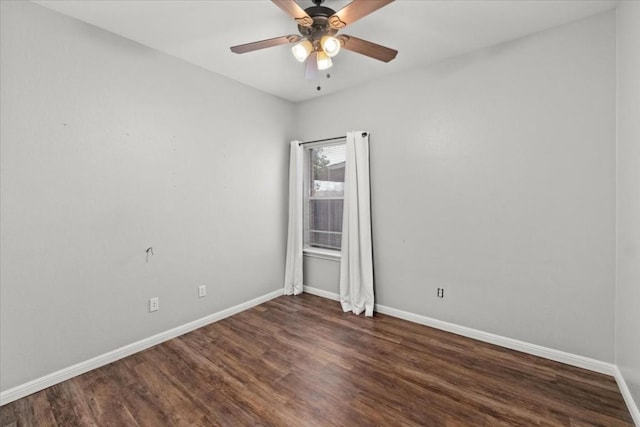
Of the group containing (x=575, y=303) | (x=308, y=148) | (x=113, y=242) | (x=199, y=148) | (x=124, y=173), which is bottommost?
(x=575, y=303)

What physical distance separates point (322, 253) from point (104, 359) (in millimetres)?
2407

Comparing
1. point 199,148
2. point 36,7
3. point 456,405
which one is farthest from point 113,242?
point 456,405

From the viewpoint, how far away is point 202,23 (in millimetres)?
2162

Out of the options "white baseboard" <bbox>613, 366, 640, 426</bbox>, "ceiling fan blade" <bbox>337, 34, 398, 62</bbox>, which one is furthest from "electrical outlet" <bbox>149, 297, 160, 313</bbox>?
"white baseboard" <bbox>613, 366, 640, 426</bbox>

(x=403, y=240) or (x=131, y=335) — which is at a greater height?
(x=403, y=240)

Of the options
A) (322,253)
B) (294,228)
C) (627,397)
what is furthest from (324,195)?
(627,397)

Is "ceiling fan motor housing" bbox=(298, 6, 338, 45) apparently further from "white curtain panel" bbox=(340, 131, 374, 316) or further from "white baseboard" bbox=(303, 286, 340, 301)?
"white baseboard" bbox=(303, 286, 340, 301)

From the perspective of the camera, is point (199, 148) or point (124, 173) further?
point (199, 148)

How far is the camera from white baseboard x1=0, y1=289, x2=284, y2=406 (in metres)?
1.88

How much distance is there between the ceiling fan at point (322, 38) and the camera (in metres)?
1.64

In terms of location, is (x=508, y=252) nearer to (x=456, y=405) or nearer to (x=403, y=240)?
(x=403, y=240)

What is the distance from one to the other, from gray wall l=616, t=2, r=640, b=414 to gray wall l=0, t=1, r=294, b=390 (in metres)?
3.26

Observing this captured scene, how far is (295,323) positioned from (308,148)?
2.31 m

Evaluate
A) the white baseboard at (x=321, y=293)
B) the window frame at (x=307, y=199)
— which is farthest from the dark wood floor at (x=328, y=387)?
the window frame at (x=307, y=199)
